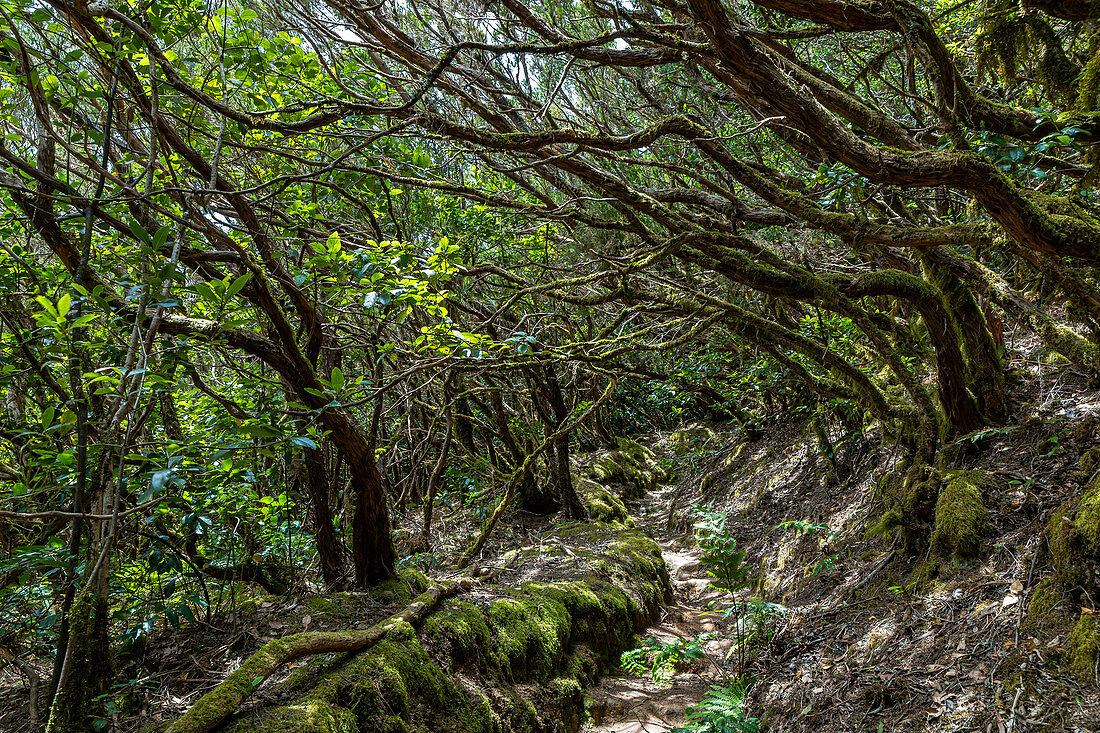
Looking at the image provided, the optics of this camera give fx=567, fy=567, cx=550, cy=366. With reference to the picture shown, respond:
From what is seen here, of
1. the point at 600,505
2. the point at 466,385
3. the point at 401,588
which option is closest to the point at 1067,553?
the point at 401,588

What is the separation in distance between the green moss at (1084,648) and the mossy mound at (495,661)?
2989 millimetres

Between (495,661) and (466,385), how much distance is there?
395 cm

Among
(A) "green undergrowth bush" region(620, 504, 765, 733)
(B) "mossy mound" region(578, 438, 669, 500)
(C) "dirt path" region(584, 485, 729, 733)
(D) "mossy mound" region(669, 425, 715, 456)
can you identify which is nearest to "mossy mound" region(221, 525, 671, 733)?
(C) "dirt path" region(584, 485, 729, 733)

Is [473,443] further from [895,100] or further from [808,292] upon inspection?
[895,100]

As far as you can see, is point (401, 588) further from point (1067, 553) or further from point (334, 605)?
point (1067, 553)

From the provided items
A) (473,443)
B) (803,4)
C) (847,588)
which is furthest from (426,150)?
(847,588)

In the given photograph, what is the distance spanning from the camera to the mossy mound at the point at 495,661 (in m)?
2.96

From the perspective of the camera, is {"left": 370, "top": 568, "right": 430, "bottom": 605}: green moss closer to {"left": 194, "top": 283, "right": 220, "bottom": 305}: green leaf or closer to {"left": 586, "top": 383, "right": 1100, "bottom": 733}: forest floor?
{"left": 586, "top": 383, "right": 1100, "bottom": 733}: forest floor

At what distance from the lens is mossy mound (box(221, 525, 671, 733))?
9.71 ft

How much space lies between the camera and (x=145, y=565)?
12.8ft

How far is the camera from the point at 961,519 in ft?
13.4

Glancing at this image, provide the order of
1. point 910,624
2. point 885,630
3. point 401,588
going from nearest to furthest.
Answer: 1. point 910,624
2. point 885,630
3. point 401,588

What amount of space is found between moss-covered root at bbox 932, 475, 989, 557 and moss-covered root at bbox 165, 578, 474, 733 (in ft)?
12.4

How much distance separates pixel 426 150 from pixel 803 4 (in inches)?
185
